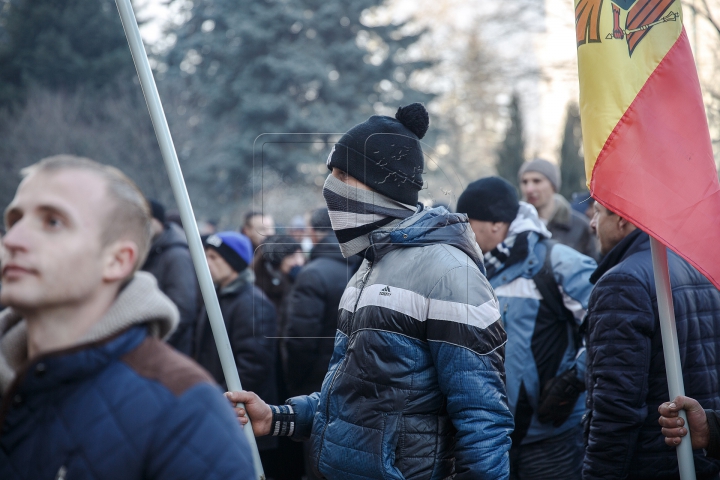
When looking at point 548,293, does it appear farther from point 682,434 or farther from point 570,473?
point 682,434

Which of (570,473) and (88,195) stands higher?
(88,195)

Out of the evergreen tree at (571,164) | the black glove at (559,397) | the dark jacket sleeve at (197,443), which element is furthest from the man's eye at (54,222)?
the evergreen tree at (571,164)

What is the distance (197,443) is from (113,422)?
19 centimetres

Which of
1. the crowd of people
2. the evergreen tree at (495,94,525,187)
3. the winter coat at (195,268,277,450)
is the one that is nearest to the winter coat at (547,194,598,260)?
the crowd of people

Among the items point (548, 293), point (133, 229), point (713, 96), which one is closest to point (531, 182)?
point (548, 293)

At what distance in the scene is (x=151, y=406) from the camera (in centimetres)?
178

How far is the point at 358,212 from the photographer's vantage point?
9.86ft

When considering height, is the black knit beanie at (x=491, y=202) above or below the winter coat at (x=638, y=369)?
above

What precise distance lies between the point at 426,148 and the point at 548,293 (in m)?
1.42

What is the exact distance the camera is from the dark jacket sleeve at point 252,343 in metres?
5.69

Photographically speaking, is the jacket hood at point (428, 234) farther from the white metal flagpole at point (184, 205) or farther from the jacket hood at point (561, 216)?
the jacket hood at point (561, 216)

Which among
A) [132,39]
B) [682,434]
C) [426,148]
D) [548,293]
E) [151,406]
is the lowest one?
[682,434]

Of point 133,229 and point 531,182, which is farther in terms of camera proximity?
point 531,182

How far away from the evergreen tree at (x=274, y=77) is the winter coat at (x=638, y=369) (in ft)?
69.4
